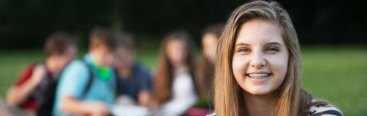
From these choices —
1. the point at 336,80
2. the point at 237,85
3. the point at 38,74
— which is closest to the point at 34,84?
the point at 38,74

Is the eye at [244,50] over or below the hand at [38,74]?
below

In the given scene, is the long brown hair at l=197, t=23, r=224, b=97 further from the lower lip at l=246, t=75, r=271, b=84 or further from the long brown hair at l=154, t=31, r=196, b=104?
the lower lip at l=246, t=75, r=271, b=84

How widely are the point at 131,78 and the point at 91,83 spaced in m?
1.53

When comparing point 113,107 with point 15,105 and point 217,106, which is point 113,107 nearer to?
point 15,105

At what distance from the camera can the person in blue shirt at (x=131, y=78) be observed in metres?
8.87

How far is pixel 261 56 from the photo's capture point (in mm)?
2531

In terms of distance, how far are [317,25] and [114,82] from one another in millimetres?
22286

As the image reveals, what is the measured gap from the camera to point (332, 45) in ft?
117

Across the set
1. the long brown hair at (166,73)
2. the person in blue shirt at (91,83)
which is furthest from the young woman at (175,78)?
the person in blue shirt at (91,83)

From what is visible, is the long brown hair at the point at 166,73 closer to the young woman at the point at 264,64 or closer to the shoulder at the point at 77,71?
the shoulder at the point at 77,71

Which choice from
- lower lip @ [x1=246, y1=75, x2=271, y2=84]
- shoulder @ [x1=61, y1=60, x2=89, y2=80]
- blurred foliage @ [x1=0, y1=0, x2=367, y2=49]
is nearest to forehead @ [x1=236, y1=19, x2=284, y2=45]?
lower lip @ [x1=246, y1=75, x2=271, y2=84]

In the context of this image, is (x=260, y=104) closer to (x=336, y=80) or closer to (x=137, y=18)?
(x=336, y=80)

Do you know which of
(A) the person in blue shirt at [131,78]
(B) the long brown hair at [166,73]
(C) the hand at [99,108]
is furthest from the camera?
(A) the person in blue shirt at [131,78]

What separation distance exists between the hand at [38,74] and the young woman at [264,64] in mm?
5545
